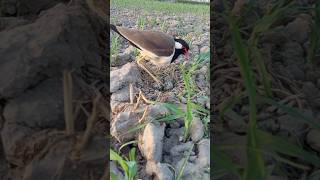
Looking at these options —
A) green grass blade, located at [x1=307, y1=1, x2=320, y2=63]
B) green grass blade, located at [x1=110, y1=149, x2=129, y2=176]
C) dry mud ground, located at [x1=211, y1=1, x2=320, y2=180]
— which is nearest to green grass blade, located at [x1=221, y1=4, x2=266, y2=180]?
dry mud ground, located at [x1=211, y1=1, x2=320, y2=180]

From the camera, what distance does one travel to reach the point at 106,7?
0.90 m

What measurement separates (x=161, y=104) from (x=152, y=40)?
9 centimetres

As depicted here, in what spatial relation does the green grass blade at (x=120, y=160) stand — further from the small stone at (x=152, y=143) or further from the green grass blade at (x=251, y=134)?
the green grass blade at (x=251, y=134)

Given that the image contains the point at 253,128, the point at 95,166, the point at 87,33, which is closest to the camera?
the point at 253,128

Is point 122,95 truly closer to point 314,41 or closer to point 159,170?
point 159,170

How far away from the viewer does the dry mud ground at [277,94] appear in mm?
767

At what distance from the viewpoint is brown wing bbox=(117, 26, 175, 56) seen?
819 millimetres

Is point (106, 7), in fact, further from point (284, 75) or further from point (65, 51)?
point (284, 75)

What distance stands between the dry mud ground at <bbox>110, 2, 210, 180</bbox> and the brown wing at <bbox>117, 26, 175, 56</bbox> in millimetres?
11

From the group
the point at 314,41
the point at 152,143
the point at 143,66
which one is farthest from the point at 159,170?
the point at 314,41

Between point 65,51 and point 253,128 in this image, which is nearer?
point 253,128

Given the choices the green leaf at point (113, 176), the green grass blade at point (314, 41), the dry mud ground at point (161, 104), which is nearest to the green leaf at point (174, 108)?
the dry mud ground at point (161, 104)

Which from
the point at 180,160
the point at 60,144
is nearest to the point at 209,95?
the point at 180,160

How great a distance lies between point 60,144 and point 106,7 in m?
0.22
